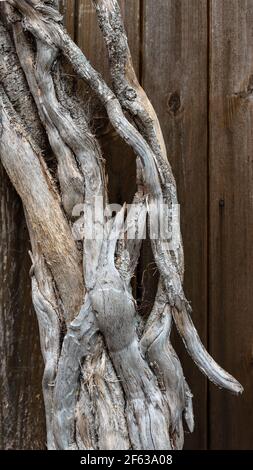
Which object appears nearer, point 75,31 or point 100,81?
point 100,81

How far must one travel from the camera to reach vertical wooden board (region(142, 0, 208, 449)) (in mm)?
1093

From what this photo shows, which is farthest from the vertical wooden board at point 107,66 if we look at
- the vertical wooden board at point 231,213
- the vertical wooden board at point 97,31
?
the vertical wooden board at point 231,213

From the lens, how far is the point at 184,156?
1102 mm

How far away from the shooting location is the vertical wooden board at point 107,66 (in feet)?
3.54

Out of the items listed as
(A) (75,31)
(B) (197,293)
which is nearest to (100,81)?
(A) (75,31)

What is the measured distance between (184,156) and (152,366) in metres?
0.43

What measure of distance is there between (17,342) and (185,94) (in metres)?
0.59


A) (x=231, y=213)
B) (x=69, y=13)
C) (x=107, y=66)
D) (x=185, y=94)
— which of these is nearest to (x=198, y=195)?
(x=231, y=213)

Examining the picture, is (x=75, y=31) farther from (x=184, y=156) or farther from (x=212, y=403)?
(x=212, y=403)

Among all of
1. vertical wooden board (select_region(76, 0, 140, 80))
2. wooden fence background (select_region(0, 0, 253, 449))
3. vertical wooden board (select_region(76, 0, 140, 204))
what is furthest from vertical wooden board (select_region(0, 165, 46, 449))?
vertical wooden board (select_region(76, 0, 140, 80))

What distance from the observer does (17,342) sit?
104 cm

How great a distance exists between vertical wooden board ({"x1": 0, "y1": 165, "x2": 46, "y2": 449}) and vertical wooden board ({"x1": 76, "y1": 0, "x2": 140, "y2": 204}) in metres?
0.19

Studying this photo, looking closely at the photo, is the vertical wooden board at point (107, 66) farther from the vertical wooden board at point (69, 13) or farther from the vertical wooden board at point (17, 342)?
the vertical wooden board at point (17, 342)

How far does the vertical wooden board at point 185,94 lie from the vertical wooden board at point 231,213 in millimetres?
Answer: 20
